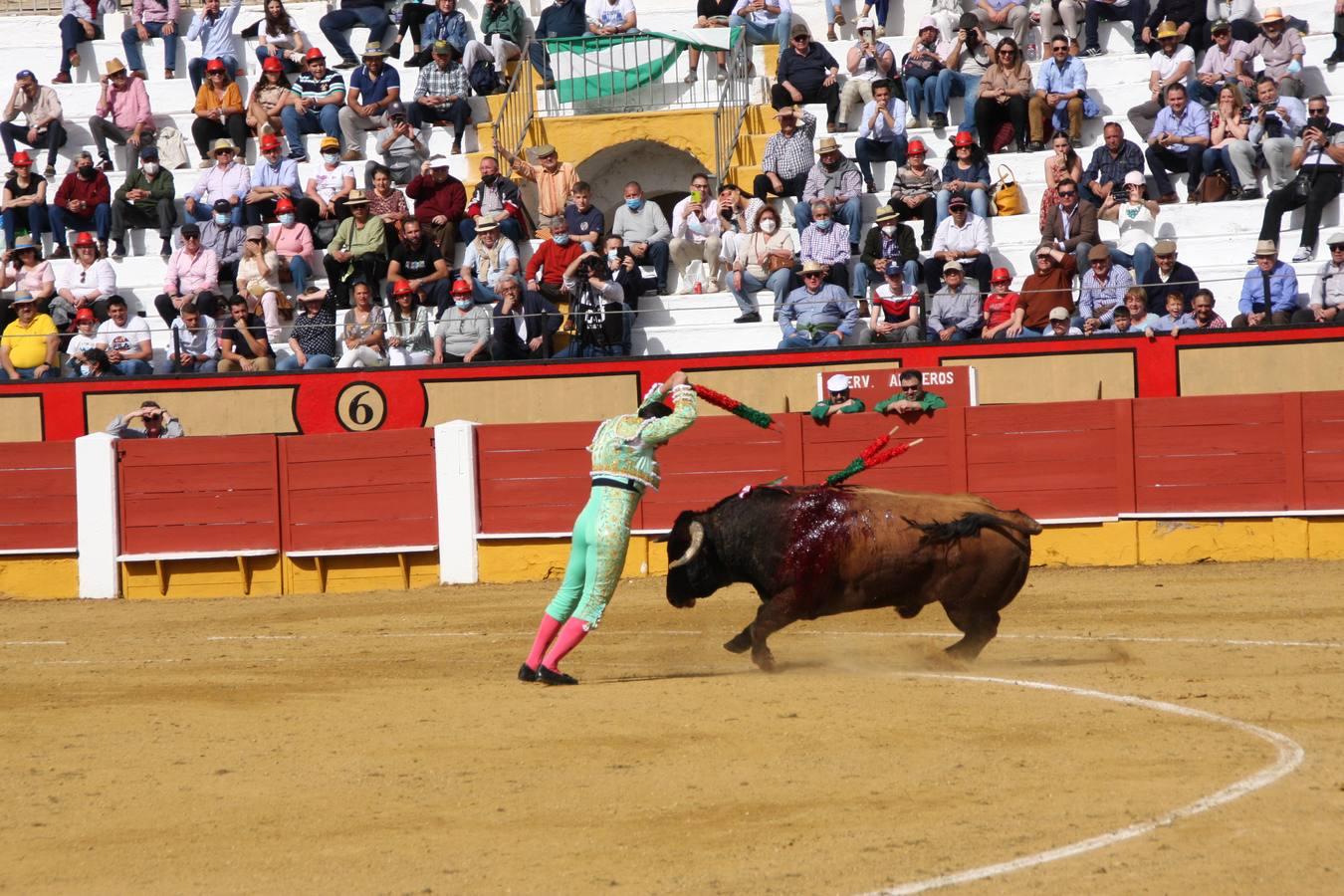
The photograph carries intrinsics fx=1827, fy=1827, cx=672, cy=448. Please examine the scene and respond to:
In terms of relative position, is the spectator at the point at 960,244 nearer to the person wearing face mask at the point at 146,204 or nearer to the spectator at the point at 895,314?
the spectator at the point at 895,314

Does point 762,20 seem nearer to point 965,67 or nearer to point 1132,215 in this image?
point 965,67

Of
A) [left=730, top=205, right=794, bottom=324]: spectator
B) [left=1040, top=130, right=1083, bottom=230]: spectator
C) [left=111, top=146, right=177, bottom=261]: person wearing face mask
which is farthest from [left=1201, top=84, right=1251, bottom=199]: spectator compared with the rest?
[left=111, top=146, right=177, bottom=261]: person wearing face mask

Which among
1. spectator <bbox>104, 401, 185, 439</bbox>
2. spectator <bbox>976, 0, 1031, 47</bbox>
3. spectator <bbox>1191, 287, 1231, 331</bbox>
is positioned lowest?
spectator <bbox>104, 401, 185, 439</bbox>

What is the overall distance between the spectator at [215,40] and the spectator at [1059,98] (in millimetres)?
8353

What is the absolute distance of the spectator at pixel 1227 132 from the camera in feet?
50.3

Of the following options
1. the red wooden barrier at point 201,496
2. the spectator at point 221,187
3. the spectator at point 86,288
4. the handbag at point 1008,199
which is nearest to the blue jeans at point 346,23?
the spectator at point 221,187

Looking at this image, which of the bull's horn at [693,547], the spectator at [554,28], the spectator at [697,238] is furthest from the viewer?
the spectator at [554,28]

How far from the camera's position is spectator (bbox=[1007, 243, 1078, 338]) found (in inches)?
580

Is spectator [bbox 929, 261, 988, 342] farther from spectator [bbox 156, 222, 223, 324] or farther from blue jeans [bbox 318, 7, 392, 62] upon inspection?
blue jeans [bbox 318, 7, 392, 62]

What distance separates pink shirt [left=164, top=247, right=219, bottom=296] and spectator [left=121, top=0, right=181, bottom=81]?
3.67m

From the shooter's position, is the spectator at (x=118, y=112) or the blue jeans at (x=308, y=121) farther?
the spectator at (x=118, y=112)

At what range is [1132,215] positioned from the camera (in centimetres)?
1523

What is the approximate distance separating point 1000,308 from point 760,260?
6.99ft

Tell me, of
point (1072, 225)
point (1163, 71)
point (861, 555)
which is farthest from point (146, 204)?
point (861, 555)
